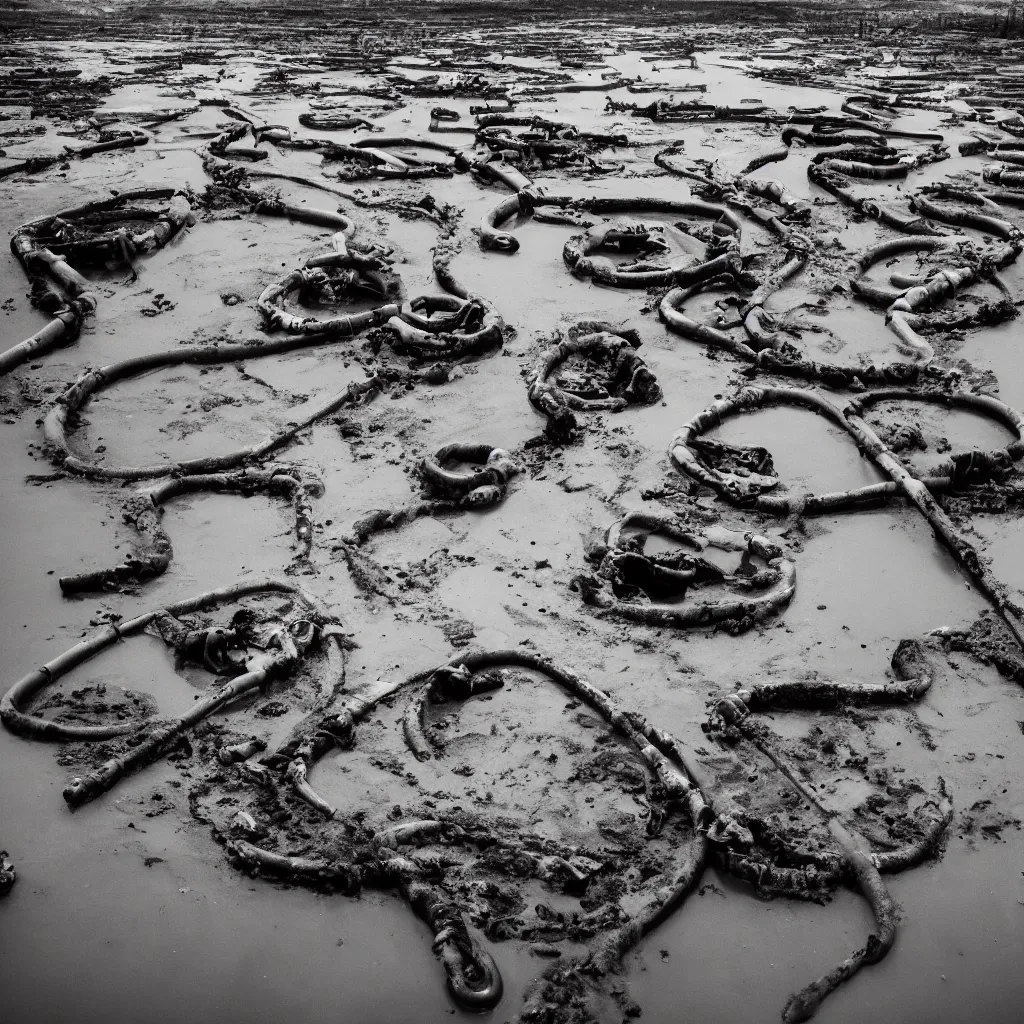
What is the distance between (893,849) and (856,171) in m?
11.2

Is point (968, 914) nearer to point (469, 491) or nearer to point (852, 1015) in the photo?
point (852, 1015)

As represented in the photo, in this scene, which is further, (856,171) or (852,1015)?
(856,171)

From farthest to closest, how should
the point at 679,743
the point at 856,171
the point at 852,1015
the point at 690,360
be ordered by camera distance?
1. the point at 856,171
2. the point at 690,360
3. the point at 679,743
4. the point at 852,1015

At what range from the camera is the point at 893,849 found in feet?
14.1

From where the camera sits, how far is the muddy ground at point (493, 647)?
390cm

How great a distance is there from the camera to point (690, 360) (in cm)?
865

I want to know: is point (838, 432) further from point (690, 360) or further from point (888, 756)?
point (888, 756)

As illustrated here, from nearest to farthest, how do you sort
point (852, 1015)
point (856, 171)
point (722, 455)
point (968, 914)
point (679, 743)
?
1. point (852, 1015)
2. point (968, 914)
3. point (679, 743)
4. point (722, 455)
5. point (856, 171)

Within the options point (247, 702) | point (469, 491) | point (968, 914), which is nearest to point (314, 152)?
point (469, 491)

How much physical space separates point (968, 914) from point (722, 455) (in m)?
3.72

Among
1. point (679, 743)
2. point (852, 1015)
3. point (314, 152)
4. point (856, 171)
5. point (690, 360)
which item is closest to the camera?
point (852, 1015)

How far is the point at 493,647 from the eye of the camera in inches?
213

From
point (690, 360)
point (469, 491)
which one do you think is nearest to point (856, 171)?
point (690, 360)

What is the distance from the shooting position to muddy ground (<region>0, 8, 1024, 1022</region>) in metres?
3.90
